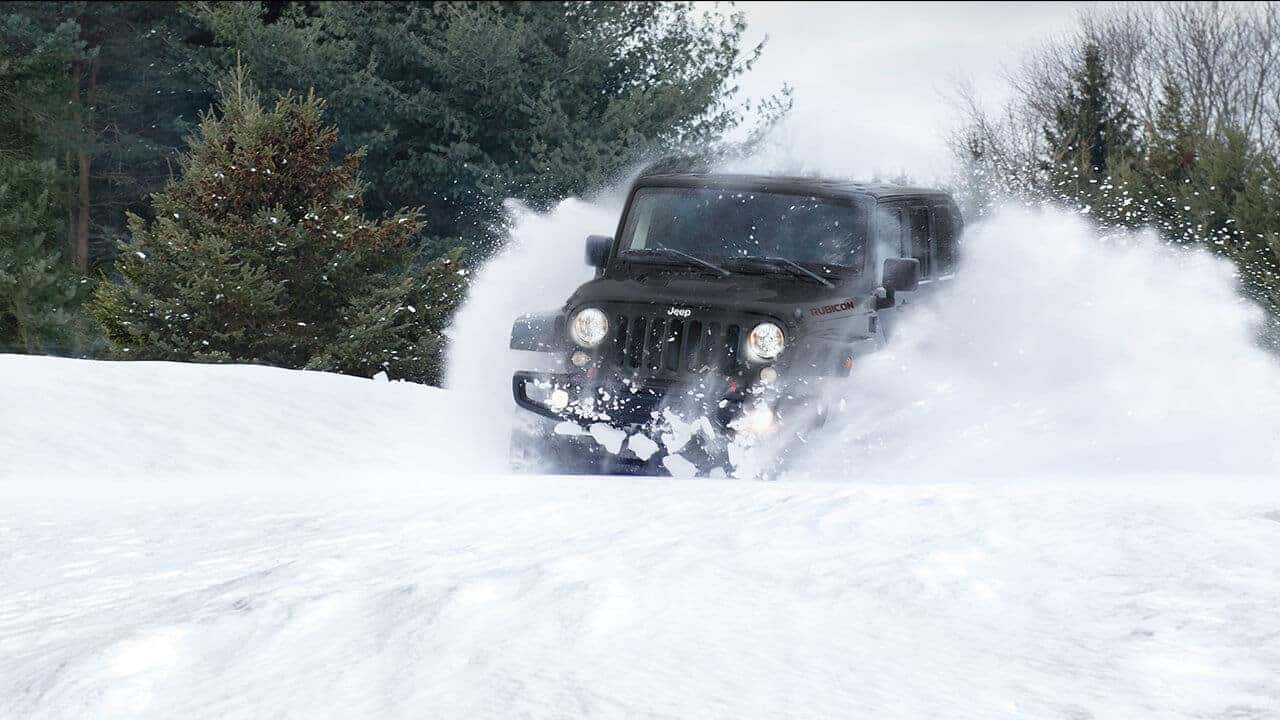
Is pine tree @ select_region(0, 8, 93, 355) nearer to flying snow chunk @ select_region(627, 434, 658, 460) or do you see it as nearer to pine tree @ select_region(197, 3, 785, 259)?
pine tree @ select_region(197, 3, 785, 259)

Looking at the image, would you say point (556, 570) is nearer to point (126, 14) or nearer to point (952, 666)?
point (952, 666)

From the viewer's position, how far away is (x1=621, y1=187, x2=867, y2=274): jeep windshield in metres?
8.41

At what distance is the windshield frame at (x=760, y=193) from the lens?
8344mm

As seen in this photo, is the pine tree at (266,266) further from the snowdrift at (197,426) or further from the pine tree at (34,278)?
the pine tree at (34,278)

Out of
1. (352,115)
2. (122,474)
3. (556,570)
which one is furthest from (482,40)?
(556,570)

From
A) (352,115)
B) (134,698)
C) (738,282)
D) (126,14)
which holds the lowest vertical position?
(134,698)

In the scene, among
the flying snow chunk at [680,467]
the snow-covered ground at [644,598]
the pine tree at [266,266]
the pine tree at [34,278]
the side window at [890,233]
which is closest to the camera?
the snow-covered ground at [644,598]

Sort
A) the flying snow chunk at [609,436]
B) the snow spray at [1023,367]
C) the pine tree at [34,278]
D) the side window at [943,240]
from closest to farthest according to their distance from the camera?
the flying snow chunk at [609,436]
the snow spray at [1023,367]
the side window at [943,240]
the pine tree at [34,278]

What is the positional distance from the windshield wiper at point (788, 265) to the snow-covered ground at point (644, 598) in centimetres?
118

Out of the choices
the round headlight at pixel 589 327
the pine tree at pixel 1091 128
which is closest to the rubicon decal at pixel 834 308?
the round headlight at pixel 589 327

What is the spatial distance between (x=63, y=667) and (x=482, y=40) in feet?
84.2

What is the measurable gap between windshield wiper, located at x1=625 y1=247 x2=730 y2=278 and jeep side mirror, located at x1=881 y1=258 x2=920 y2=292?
Result: 2.97 ft

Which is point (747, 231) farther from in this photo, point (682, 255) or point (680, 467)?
point (680, 467)

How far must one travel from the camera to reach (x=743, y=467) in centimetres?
763
